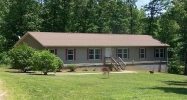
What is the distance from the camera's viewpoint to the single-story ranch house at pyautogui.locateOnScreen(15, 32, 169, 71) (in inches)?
1341

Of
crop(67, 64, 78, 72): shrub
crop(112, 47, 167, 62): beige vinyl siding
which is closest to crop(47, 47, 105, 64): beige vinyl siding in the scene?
crop(67, 64, 78, 72): shrub

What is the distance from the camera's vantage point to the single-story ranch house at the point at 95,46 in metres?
34.1

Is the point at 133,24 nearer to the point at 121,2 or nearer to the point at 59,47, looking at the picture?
the point at 121,2

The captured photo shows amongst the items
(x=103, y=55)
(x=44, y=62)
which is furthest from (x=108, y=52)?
(x=44, y=62)

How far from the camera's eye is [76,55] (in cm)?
3512

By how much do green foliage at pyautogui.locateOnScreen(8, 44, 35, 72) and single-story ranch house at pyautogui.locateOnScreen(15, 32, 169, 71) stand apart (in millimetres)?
3029

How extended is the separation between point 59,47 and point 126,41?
10041mm

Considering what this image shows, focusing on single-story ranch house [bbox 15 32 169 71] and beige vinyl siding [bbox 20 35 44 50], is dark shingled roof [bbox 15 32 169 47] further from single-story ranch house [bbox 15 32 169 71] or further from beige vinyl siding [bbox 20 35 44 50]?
beige vinyl siding [bbox 20 35 44 50]

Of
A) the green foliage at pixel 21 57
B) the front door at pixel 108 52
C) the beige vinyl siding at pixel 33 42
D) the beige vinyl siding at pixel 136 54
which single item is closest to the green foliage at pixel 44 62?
the green foliage at pixel 21 57

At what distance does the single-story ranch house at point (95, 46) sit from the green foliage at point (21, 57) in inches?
119

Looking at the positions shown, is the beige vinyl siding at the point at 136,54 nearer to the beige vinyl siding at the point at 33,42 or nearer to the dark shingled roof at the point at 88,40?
the dark shingled roof at the point at 88,40

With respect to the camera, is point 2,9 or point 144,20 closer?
point 2,9

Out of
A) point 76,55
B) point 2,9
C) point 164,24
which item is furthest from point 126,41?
point 2,9

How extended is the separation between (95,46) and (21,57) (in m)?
10.0
